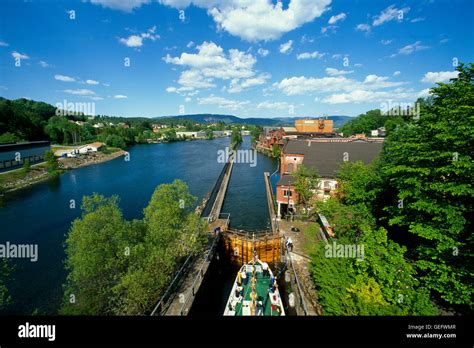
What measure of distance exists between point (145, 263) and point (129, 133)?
110m

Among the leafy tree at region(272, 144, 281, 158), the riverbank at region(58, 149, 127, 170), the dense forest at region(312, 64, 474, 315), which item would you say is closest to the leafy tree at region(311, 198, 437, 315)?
the dense forest at region(312, 64, 474, 315)

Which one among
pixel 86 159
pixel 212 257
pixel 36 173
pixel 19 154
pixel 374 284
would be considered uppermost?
pixel 19 154

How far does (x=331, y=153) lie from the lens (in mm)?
29891

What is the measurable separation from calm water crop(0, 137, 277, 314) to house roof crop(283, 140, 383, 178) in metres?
8.92

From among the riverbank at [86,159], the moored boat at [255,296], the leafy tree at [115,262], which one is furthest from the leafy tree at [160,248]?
the riverbank at [86,159]

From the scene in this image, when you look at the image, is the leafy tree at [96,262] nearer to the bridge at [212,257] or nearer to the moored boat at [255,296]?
the bridge at [212,257]

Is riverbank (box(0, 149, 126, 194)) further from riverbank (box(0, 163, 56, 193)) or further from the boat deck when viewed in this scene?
the boat deck

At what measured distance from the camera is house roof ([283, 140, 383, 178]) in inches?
1042

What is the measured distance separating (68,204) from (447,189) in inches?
1664

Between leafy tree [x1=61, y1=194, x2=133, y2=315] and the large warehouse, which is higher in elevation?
the large warehouse

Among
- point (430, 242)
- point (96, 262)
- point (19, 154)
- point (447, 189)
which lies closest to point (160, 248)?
point (96, 262)

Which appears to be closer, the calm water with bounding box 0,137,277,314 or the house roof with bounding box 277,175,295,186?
the calm water with bounding box 0,137,277,314

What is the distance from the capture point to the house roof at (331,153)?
2647 cm

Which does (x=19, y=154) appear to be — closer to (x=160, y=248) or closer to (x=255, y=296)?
(x=160, y=248)
